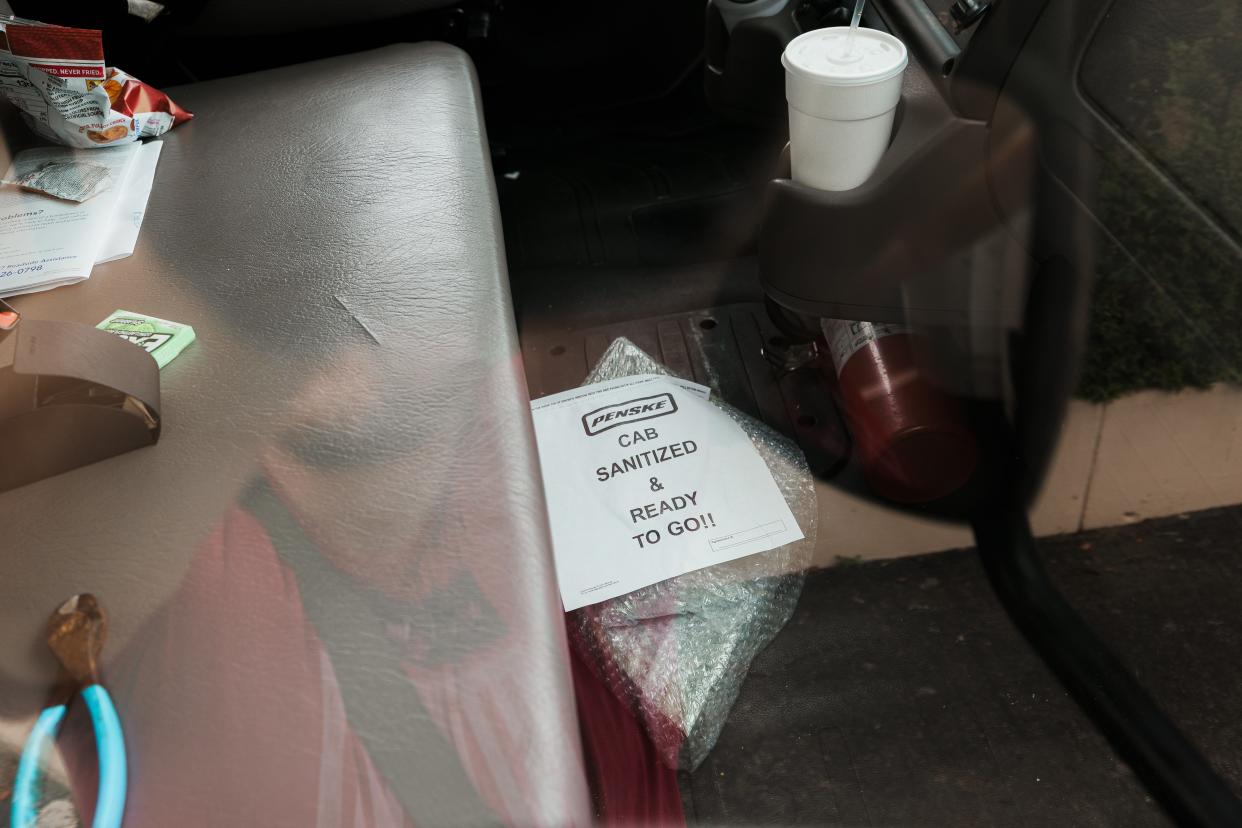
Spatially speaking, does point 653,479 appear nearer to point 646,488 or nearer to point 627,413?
point 646,488

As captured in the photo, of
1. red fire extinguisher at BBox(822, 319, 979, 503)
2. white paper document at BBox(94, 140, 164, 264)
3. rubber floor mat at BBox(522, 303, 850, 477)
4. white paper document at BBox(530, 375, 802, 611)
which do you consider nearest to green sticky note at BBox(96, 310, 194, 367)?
white paper document at BBox(94, 140, 164, 264)

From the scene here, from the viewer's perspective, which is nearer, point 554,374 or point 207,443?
point 207,443

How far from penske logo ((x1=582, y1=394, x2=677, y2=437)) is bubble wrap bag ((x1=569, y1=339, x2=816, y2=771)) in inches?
8.8

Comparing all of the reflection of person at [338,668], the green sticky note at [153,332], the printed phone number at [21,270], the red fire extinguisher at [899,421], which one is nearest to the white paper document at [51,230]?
the printed phone number at [21,270]

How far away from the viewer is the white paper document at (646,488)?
1047 millimetres

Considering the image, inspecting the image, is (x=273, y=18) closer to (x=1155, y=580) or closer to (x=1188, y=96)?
(x=1188, y=96)

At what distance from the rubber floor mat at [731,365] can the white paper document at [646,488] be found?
10cm

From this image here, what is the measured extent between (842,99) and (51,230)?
790 mm

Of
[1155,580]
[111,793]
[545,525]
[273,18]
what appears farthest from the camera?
[273,18]

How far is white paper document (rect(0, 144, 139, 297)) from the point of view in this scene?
2.93ft

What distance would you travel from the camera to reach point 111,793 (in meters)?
0.51

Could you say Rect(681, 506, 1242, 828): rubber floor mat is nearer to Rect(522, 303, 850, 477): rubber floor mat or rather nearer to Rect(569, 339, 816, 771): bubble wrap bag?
Rect(569, 339, 816, 771): bubble wrap bag

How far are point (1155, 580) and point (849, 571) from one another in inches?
13.1

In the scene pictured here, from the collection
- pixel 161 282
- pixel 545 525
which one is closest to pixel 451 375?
pixel 545 525
